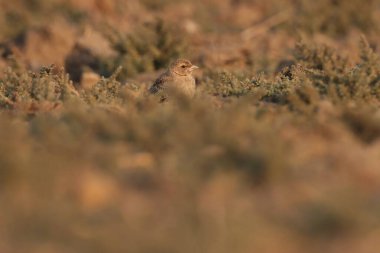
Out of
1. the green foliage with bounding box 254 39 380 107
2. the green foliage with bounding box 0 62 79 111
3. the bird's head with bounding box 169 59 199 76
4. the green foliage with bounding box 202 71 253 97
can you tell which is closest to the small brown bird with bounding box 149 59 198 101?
the bird's head with bounding box 169 59 199 76

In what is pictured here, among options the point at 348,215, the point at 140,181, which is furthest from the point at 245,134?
the point at 348,215

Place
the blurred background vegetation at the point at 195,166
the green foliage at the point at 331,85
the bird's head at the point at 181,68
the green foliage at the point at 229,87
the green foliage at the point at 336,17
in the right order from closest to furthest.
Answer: the blurred background vegetation at the point at 195,166
the green foliage at the point at 331,85
the green foliage at the point at 229,87
the bird's head at the point at 181,68
the green foliage at the point at 336,17

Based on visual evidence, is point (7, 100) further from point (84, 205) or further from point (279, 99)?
point (84, 205)

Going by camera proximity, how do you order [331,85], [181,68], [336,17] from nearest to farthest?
[331,85] → [181,68] → [336,17]

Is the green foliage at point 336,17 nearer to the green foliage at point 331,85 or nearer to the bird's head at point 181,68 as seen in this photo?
the bird's head at point 181,68

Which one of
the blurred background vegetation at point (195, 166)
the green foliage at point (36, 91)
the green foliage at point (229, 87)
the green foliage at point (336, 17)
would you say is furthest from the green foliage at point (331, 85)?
the green foliage at point (336, 17)

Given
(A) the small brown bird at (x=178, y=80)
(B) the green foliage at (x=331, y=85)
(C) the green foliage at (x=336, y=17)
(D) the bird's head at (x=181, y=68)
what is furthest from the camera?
(C) the green foliage at (x=336, y=17)

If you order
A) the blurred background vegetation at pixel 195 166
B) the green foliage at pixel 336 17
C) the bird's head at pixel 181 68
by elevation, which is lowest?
the blurred background vegetation at pixel 195 166

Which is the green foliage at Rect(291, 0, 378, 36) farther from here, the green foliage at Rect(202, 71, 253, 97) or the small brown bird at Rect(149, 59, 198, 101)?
the green foliage at Rect(202, 71, 253, 97)

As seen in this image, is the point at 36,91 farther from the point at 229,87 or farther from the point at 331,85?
the point at 331,85

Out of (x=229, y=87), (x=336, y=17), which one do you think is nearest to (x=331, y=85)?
(x=229, y=87)

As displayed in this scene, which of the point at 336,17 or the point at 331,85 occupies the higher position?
the point at 336,17
